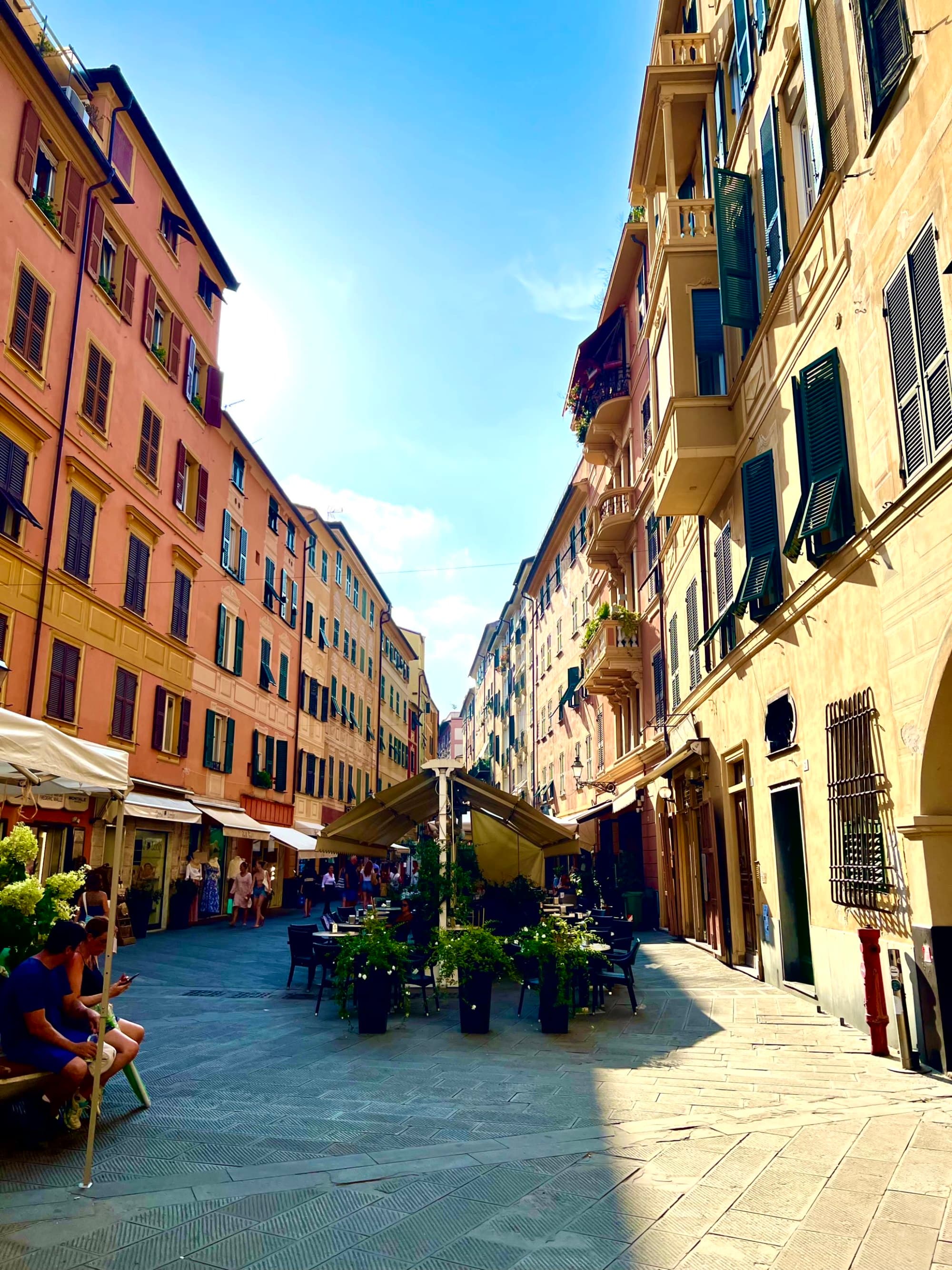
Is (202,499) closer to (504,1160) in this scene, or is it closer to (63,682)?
(63,682)

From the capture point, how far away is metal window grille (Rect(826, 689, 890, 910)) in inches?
334

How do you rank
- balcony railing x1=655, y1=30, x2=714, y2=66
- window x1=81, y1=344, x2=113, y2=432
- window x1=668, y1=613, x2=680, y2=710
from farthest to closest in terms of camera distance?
window x1=668, y1=613, x2=680, y2=710, window x1=81, y1=344, x2=113, y2=432, balcony railing x1=655, y1=30, x2=714, y2=66

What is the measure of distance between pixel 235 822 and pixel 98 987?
17.2 m

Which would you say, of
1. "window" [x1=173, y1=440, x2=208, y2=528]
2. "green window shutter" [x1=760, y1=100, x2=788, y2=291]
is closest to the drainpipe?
"window" [x1=173, y1=440, x2=208, y2=528]

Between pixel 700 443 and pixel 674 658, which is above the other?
pixel 700 443

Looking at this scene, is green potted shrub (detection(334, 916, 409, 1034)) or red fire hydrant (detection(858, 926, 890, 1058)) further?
green potted shrub (detection(334, 916, 409, 1034))

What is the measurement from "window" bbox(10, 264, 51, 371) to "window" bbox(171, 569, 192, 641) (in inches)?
279

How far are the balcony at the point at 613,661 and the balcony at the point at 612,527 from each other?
8.29 ft

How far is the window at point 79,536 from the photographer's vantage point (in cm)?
1730

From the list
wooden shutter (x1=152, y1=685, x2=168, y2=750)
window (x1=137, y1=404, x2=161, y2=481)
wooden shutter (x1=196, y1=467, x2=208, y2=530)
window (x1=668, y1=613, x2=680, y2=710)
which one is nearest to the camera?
window (x1=668, y1=613, x2=680, y2=710)

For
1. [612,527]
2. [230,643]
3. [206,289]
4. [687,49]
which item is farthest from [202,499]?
[687,49]

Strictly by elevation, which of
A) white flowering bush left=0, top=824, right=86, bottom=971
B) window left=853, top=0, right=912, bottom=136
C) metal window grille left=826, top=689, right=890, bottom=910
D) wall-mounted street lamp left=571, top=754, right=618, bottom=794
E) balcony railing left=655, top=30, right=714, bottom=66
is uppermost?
balcony railing left=655, top=30, right=714, bottom=66

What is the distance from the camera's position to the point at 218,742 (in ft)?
83.0

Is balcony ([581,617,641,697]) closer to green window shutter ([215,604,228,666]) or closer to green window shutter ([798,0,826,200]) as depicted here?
green window shutter ([215,604,228,666])
